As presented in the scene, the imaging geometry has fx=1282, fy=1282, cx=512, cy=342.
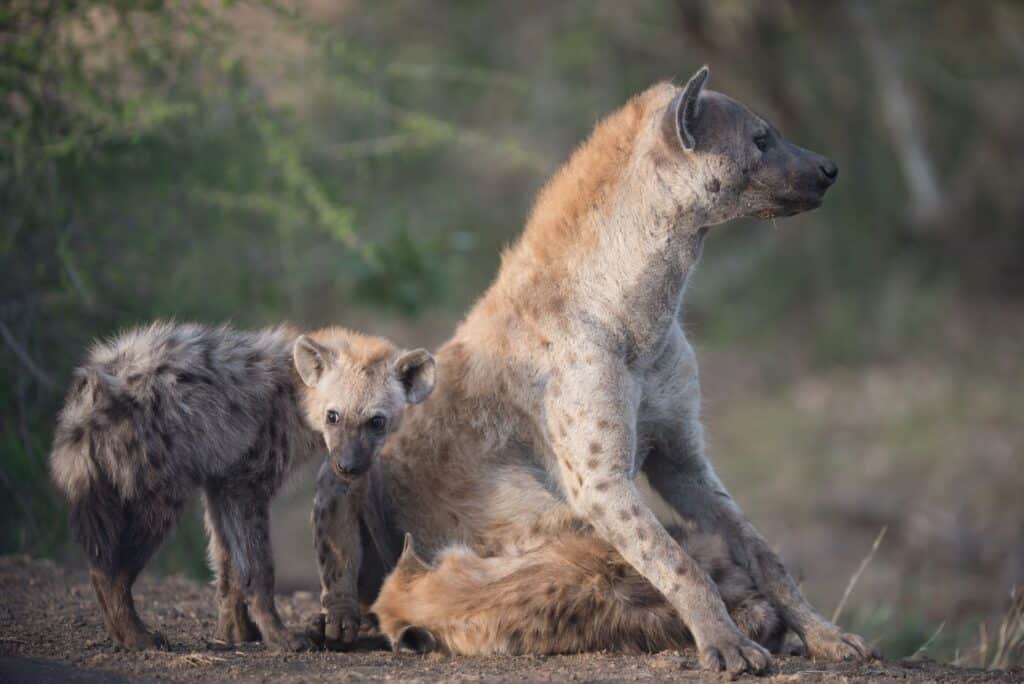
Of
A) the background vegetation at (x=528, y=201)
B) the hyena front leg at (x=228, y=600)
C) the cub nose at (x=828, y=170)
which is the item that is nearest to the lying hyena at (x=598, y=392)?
the cub nose at (x=828, y=170)

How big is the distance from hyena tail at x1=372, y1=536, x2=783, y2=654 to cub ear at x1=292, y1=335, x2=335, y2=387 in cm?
71

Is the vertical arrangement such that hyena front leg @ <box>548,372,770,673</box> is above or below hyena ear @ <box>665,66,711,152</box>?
below

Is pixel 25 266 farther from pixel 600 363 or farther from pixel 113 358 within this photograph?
pixel 600 363

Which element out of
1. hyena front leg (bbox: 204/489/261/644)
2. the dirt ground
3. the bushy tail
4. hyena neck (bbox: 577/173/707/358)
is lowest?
the dirt ground

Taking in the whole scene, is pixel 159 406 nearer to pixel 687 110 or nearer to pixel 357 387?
pixel 357 387

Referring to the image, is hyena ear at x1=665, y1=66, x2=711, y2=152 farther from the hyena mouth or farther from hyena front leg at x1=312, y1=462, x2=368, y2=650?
hyena front leg at x1=312, y1=462, x2=368, y2=650

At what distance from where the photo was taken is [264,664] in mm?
3889

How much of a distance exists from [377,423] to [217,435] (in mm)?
589

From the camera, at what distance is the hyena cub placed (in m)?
3.87

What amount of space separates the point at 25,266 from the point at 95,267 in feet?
1.27

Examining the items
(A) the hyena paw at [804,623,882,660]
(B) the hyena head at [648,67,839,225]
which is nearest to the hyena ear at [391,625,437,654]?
(A) the hyena paw at [804,623,882,660]

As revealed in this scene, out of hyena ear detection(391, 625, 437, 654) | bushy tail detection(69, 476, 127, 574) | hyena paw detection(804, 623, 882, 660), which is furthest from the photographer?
hyena paw detection(804, 623, 882, 660)

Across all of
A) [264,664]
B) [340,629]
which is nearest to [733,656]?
[340,629]

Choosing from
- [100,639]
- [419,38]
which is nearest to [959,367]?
[419,38]
